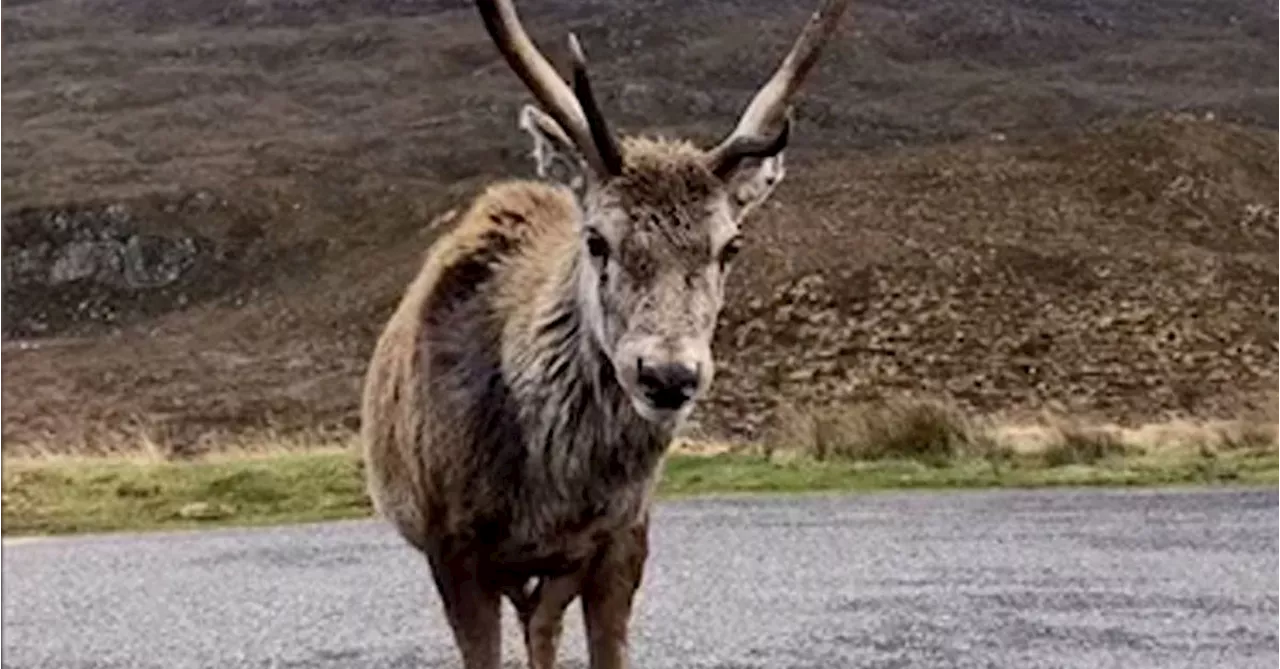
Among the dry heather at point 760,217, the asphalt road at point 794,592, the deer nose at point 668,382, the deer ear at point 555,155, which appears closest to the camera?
the deer nose at point 668,382

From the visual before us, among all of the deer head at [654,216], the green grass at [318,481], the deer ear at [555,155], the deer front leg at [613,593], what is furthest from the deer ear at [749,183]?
the green grass at [318,481]

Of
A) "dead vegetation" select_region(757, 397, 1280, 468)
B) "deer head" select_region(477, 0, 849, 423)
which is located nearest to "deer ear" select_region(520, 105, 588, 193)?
"deer head" select_region(477, 0, 849, 423)

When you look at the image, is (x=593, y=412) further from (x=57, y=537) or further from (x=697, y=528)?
(x=57, y=537)

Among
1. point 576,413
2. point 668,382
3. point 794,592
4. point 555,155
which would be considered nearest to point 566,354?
point 576,413

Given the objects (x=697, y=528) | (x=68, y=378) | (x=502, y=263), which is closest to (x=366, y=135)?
(x=68, y=378)

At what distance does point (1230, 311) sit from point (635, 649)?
33497mm

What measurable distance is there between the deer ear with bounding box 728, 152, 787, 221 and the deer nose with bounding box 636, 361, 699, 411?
2.83 feet

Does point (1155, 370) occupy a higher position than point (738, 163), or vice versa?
point (738, 163)

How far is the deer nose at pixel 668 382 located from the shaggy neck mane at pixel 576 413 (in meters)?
0.70

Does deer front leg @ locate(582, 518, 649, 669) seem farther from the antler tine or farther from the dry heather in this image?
the dry heather

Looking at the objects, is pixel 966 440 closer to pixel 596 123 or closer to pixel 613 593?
pixel 613 593

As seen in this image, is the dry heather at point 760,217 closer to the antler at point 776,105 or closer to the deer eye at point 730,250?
the antler at point 776,105

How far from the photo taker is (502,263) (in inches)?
352

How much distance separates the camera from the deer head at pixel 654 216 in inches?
286
